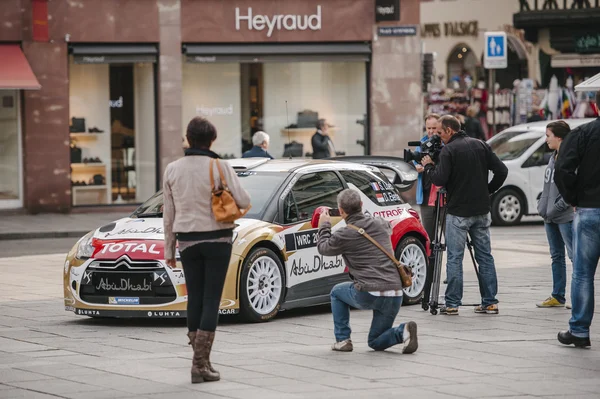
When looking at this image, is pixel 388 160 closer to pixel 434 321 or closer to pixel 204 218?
pixel 434 321

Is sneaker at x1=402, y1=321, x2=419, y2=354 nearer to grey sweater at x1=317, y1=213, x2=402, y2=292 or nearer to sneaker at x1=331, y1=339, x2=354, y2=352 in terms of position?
grey sweater at x1=317, y1=213, x2=402, y2=292

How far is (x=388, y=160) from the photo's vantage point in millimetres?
18062

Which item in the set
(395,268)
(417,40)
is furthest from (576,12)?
(395,268)

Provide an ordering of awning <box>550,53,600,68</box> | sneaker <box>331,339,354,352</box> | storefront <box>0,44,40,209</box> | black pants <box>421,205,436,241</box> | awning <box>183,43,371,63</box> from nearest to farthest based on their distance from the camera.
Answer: sneaker <box>331,339,354,352</box> < black pants <box>421,205,436,241</box> < storefront <box>0,44,40,209</box> < awning <box>183,43,371,63</box> < awning <box>550,53,600,68</box>

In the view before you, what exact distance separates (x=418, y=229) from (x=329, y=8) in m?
15.1

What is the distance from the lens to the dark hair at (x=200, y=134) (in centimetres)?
880

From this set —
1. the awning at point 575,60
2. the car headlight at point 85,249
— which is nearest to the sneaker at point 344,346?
the car headlight at point 85,249

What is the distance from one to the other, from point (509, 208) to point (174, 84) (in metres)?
7.45

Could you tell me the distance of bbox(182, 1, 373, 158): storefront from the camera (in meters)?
27.0

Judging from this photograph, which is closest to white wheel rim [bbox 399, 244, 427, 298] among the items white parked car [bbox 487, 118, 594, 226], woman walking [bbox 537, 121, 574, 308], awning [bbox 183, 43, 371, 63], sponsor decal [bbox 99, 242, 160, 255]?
woman walking [bbox 537, 121, 574, 308]

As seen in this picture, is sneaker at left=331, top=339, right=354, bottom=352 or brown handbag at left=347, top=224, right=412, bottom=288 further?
sneaker at left=331, top=339, right=354, bottom=352

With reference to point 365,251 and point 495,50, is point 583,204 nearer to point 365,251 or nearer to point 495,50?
point 365,251

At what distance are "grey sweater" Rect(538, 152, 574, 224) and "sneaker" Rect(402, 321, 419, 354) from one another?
3.35 meters

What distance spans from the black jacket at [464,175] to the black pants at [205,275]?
3647mm
